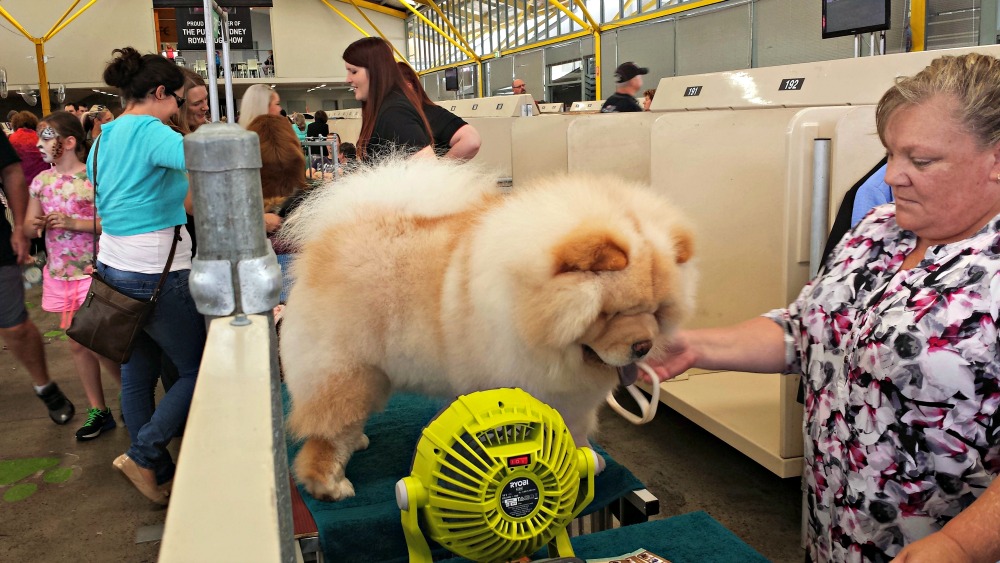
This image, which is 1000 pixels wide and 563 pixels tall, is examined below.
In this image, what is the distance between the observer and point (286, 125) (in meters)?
3.38

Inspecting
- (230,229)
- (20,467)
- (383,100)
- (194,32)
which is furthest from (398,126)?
(194,32)

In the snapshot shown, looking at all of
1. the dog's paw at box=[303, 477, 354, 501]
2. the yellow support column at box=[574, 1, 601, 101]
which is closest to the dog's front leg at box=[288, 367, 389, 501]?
the dog's paw at box=[303, 477, 354, 501]

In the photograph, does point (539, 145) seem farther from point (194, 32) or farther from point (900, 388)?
point (900, 388)

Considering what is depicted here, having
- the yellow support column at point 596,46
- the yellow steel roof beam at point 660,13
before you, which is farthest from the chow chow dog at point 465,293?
the yellow support column at point 596,46

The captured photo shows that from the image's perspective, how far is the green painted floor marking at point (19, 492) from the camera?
3.34 meters

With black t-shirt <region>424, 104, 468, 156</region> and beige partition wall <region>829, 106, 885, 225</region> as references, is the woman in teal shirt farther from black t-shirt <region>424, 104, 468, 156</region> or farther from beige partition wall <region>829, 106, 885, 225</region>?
beige partition wall <region>829, 106, 885, 225</region>

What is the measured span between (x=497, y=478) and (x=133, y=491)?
2.97m

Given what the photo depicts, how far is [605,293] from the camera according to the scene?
1.31 meters

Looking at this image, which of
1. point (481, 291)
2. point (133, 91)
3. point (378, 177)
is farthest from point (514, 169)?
point (481, 291)

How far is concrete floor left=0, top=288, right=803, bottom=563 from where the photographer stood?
291cm

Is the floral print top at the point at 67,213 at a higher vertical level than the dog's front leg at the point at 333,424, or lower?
higher

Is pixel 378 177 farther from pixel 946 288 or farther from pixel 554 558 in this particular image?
pixel 946 288

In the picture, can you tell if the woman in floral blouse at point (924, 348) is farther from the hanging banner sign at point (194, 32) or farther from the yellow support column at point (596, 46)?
the yellow support column at point (596, 46)

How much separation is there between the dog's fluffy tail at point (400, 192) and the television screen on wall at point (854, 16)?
3140mm
